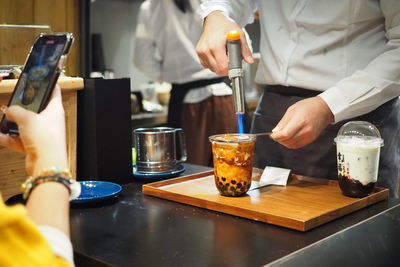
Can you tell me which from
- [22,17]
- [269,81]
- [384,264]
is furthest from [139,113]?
[384,264]

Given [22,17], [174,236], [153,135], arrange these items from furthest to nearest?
[22,17]
[153,135]
[174,236]

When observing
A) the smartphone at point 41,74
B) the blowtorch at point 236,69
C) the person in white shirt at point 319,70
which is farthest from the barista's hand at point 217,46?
the smartphone at point 41,74

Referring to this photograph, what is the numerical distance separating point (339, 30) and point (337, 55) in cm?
8

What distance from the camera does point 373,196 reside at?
1.37m

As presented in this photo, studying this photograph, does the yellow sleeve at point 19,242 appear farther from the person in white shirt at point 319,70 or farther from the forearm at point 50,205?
the person in white shirt at point 319,70

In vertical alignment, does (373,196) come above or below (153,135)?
below

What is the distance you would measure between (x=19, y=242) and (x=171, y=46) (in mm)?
3033

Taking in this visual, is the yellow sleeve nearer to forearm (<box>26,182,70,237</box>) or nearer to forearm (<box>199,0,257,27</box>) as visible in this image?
forearm (<box>26,182,70,237</box>)

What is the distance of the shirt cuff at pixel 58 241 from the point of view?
79cm

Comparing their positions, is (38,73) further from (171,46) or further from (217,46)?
(171,46)

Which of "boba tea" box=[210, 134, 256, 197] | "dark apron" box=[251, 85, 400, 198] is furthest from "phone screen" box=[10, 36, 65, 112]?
"dark apron" box=[251, 85, 400, 198]

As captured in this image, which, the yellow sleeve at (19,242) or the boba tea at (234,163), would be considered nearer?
the yellow sleeve at (19,242)

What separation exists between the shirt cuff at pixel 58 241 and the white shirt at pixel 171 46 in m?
2.73

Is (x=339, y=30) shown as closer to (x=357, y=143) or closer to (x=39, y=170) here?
(x=357, y=143)
